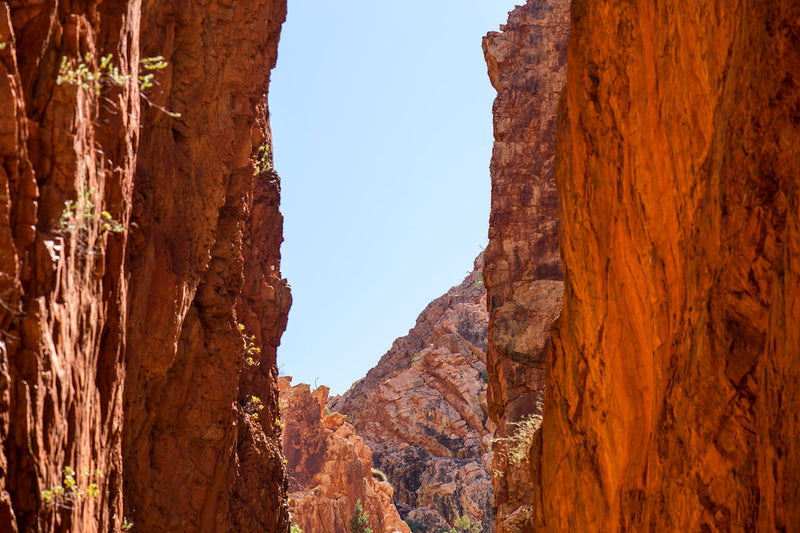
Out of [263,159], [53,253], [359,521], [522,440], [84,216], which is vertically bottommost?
[359,521]

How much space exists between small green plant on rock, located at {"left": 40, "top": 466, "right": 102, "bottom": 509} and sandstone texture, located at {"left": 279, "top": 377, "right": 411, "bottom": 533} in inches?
1787

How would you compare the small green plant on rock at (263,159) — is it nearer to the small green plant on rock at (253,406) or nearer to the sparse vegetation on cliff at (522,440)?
the small green plant on rock at (253,406)

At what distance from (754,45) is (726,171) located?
125 cm

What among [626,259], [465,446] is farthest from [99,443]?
[465,446]

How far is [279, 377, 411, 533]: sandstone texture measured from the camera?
53.3 m

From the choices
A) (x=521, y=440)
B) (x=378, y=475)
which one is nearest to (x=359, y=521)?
(x=378, y=475)

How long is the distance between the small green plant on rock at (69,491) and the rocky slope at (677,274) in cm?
629

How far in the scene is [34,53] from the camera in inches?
292

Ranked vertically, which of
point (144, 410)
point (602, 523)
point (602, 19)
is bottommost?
point (602, 523)

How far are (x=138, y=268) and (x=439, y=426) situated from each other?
187ft

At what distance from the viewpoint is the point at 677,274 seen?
35.2 feet

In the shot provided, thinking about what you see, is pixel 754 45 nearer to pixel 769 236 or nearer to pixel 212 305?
pixel 769 236

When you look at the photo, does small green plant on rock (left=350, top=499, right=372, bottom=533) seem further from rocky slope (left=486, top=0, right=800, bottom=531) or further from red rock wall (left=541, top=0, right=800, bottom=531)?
red rock wall (left=541, top=0, right=800, bottom=531)

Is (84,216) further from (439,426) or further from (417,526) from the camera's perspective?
(439,426)
